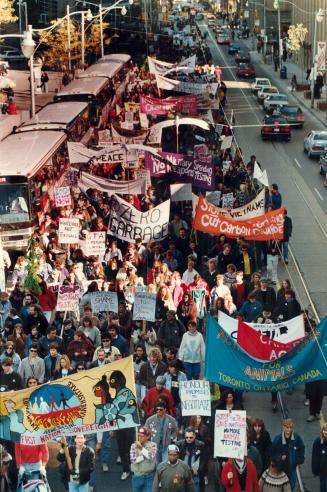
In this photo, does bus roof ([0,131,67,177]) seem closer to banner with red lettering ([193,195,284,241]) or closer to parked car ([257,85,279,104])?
banner with red lettering ([193,195,284,241])

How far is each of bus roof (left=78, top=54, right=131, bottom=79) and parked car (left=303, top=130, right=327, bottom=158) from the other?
377 inches

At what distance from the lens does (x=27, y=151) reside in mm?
30266

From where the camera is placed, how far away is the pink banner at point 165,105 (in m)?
41.6

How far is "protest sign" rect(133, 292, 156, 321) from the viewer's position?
1788 centimetres

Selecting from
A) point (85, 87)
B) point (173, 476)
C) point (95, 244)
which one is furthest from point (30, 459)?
point (85, 87)

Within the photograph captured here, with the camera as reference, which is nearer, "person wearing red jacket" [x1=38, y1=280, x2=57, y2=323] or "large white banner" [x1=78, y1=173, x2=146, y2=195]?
"person wearing red jacket" [x1=38, y1=280, x2=57, y2=323]

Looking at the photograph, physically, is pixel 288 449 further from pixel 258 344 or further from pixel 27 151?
pixel 27 151

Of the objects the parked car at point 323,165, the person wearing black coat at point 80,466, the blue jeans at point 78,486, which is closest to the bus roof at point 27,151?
the parked car at point 323,165

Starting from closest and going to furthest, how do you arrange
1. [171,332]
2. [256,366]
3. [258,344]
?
1. [256,366]
2. [258,344]
3. [171,332]

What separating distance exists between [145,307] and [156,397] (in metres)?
2.96

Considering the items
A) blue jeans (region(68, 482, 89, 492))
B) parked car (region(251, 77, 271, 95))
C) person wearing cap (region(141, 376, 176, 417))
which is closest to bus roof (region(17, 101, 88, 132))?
person wearing cap (region(141, 376, 176, 417))

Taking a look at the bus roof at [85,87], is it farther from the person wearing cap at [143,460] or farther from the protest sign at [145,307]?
the person wearing cap at [143,460]

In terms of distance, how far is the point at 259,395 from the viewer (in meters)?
17.9

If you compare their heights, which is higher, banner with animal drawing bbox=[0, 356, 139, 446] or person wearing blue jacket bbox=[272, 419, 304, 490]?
banner with animal drawing bbox=[0, 356, 139, 446]
